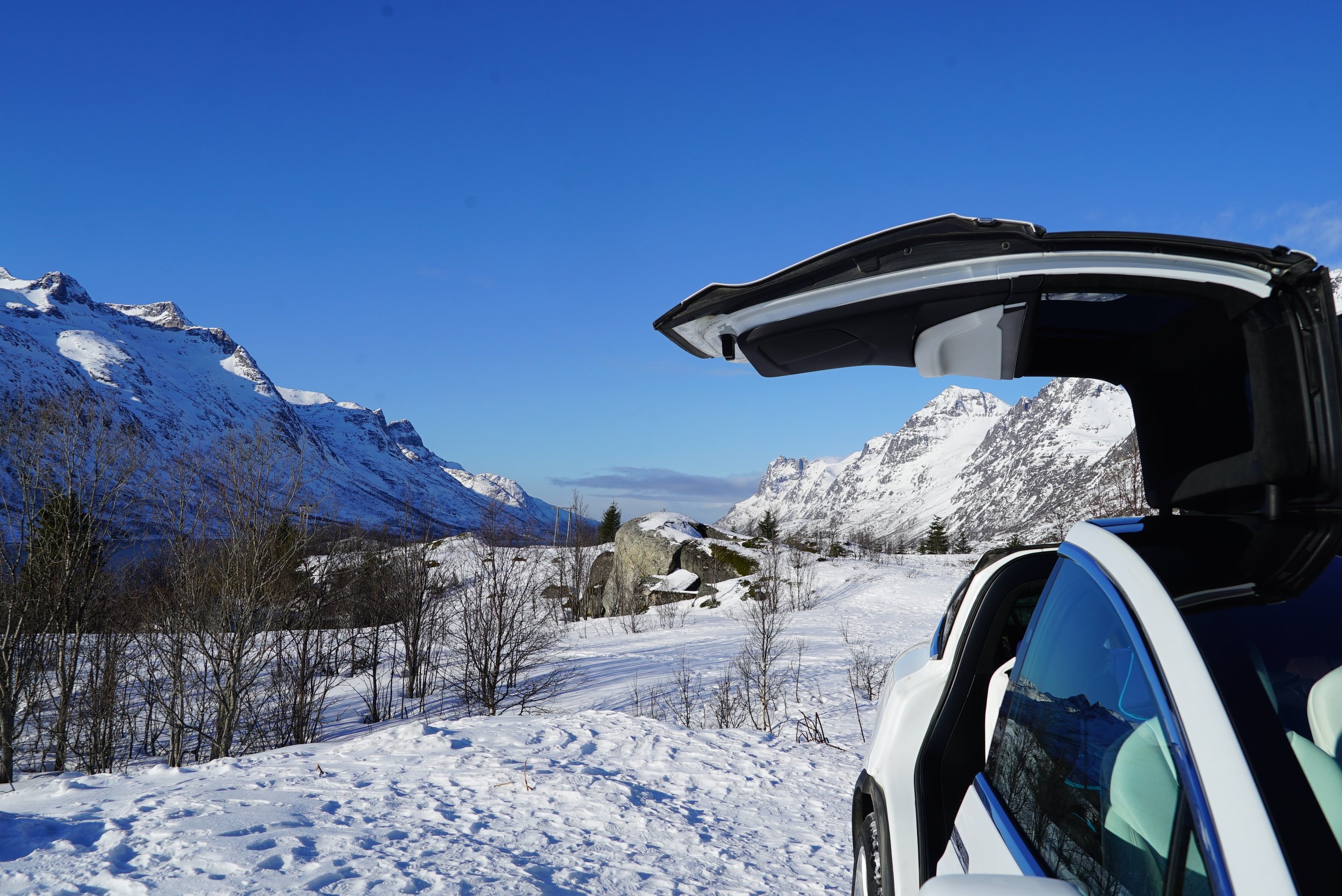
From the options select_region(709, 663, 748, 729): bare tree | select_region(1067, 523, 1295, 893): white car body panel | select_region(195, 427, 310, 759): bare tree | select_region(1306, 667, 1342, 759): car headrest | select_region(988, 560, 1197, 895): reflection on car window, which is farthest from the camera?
select_region(195, 427, 310, 759): bare tree

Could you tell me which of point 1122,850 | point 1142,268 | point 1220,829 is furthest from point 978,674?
point 1220,829

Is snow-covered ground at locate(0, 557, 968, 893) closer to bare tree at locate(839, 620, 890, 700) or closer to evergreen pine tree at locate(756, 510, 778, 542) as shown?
bare tree at locate(839, 620, 890, 700)

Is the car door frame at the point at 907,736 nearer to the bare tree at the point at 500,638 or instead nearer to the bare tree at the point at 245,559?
the bare tree at the point at 500,638

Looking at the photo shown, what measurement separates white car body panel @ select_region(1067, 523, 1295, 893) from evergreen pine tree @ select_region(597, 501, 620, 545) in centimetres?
5341

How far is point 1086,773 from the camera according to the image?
1535 millimetres

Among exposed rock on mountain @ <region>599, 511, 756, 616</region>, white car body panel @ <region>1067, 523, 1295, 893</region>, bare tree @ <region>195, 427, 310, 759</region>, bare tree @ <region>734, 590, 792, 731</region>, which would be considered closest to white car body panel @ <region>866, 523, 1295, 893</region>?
white car body panel @ <region>1067, 523, 1295, 893</region>

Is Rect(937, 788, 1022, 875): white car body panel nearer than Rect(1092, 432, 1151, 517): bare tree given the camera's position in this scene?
Yes

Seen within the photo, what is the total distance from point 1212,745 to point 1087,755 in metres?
0.59

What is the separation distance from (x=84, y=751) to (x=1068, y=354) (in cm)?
2656

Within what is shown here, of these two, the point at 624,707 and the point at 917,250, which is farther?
the point at 624,707

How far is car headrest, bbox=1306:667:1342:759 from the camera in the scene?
1.13m

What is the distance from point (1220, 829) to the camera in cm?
95

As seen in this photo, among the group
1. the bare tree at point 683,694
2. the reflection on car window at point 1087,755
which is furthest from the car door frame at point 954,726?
the bare tree at point 683,694

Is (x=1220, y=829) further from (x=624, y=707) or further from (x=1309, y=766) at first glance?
(x=624, y=707)
